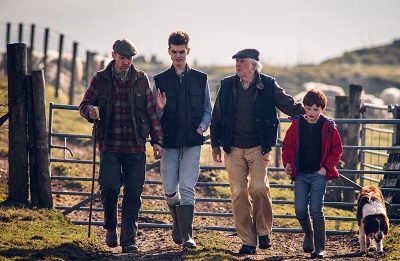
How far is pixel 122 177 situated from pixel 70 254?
1090 millimetres

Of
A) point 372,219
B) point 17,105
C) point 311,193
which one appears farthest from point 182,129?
point 17,105

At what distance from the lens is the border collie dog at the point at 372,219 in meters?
9.25

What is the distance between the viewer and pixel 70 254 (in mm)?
8914

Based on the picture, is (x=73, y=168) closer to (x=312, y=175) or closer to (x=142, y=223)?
(x=142, y=223)

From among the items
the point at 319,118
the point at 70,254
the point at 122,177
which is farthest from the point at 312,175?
the point at 70,254

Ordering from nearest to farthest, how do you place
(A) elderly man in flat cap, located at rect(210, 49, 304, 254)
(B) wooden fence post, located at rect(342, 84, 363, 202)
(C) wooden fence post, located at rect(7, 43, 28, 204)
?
(A) elderly man in flat cap, located at rect(210, 49, 304, 254) → (C) wooden fence post, located at rect(7, 43, 28, 204) → (B) wooden fence post, located at rect(342, 84, 363, 202)

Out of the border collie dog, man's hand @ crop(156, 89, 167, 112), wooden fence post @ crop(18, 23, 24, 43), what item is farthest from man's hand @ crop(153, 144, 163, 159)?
wooden fence post @ crop(18, 23, 24, 43)

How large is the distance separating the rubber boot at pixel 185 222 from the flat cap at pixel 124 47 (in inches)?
67.7

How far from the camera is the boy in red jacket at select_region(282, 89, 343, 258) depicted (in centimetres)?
920

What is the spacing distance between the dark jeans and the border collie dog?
2394mm

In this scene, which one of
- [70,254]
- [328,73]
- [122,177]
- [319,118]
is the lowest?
[70,254]

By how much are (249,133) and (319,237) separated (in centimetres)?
132

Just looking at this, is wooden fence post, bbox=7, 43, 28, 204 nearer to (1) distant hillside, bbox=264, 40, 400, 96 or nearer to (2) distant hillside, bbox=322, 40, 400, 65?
(1) distant hillside, bbox=264, 40, 400, 96

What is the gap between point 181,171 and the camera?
31.0 feet
